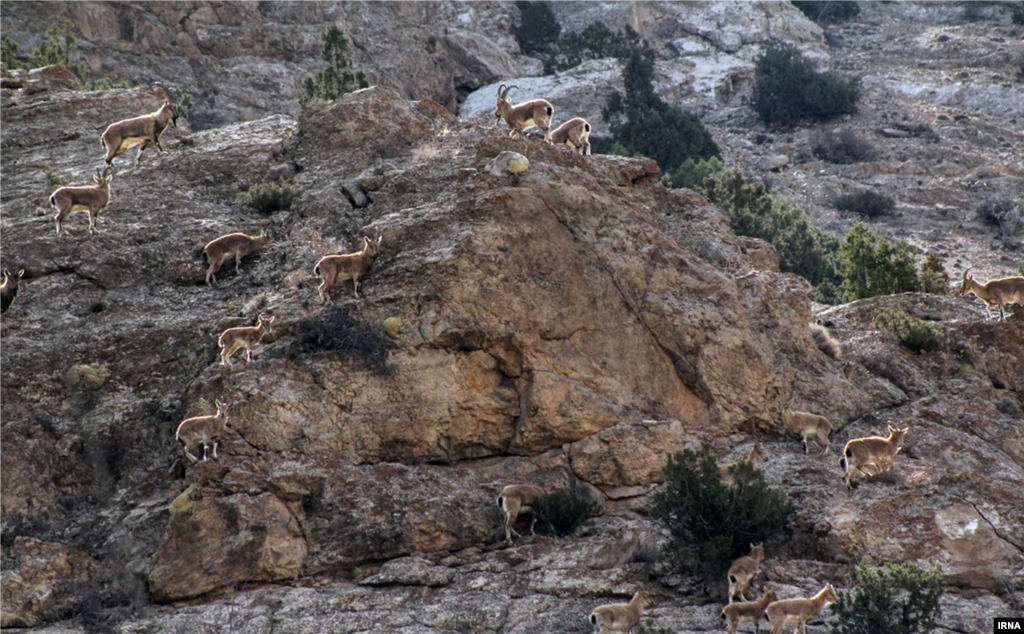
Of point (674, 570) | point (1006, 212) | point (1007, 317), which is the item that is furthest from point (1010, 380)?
point (1006, 212)

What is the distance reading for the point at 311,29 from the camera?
55938 mm

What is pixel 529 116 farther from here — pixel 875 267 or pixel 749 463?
pixel 875 267

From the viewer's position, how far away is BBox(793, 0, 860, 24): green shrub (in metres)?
75.6

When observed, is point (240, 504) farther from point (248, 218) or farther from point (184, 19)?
point (184, 19)

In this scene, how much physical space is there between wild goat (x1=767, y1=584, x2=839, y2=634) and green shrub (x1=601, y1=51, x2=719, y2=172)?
34526 millimetres

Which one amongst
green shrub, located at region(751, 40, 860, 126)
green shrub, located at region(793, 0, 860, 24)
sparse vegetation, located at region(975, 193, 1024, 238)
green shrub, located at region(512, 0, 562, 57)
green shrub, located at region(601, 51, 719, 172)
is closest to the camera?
sparse vegetation, located at region(975, 193, 1024, 238)

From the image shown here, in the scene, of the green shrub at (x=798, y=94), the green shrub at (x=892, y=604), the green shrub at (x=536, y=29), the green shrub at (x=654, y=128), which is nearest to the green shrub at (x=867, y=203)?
the green shrub at (x=654, y=128)

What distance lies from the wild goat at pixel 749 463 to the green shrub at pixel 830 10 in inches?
2479

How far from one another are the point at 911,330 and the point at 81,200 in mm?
15268

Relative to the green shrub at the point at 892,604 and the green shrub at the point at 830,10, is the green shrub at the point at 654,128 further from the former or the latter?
the green shrub at the point at 892,604

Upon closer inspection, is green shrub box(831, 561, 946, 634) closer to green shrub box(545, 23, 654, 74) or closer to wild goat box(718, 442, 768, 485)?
wild goat box(718, 442, 768, 485)

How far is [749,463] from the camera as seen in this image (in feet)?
53.6

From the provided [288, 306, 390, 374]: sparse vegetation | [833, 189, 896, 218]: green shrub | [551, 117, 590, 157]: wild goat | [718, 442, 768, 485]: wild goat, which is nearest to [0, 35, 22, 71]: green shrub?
[551, 117, 590, 157]: wild goat

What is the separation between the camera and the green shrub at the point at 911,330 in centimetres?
2109
